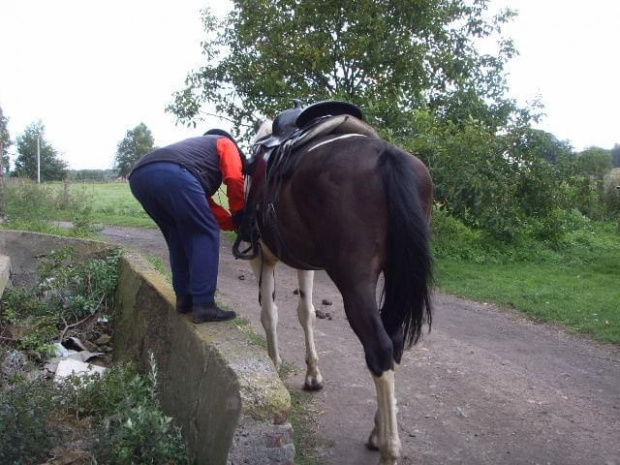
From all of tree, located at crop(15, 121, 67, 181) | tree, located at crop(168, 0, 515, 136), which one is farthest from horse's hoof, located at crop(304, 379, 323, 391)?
tree, located at crop(15, 121, 67, 181)

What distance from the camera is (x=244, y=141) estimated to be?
11531 millimetres

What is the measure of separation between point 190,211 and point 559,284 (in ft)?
21.6

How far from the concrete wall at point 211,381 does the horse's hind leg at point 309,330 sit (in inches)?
40.0

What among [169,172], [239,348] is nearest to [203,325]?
[239,348]

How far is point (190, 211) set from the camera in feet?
11.3

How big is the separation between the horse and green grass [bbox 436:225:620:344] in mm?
3827

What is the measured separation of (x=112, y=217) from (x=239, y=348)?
17.5 metres

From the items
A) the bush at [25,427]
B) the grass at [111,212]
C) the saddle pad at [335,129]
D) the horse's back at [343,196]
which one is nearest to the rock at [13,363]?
the bush at [25,427]

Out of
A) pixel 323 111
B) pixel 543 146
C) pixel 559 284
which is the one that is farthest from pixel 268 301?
pixel 543 146

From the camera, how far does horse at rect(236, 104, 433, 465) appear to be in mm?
2854

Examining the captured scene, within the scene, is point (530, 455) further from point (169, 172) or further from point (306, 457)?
point (169, 172)

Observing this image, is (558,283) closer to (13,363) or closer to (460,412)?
(460,412)

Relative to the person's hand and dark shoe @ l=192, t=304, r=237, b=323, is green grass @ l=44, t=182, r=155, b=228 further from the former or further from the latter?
dark shoe @ l=192, t=304, r=237, b=323

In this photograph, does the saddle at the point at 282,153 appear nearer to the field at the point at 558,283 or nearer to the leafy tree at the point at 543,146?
the field at the point at 558,283
